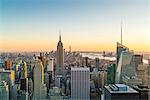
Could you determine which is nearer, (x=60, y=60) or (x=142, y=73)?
(x=142, y=73)

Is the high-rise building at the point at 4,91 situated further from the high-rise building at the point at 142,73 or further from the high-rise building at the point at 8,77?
the high-rise building at the point at 142,73

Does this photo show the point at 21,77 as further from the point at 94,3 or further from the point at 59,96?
the point at 94,3

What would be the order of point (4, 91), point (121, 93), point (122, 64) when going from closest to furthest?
point (121, 93), point (4, 91), point (122, 64)

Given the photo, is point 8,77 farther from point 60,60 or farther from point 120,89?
point 120,89

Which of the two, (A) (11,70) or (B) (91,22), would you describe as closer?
(A) (11,70)

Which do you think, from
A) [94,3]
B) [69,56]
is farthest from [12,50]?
[94,3]

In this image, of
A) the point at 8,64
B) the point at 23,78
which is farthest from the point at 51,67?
the point at 8,64

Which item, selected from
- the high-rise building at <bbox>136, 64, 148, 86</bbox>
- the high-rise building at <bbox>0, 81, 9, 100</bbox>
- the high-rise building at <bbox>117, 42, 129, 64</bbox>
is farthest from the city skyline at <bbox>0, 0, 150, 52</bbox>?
the high-rise building at <bbox>0, 81, 9, 100</bbox>

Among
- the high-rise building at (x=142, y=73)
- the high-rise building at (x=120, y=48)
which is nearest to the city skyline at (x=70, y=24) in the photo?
the high-rise building at (x=120, y=48)
